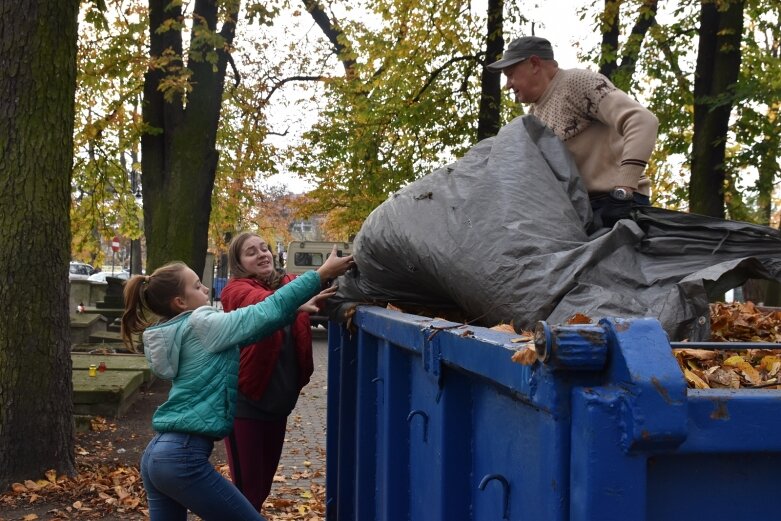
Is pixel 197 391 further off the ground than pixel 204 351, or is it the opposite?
pixel 204 351

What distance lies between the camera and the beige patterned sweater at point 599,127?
3.16 meters

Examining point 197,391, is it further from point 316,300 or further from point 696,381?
point 696,381

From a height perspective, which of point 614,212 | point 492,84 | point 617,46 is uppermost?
point 617,46

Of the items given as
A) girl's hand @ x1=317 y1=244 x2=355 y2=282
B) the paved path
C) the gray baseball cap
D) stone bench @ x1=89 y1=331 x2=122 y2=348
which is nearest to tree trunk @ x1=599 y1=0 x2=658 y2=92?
the paved path

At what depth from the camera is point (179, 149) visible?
11.4m

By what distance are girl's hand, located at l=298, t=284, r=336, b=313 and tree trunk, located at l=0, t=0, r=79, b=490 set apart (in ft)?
10.5

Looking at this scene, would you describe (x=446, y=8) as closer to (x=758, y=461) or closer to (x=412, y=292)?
(x=412, y=292)

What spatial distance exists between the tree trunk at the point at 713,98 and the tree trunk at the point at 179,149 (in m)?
5.94

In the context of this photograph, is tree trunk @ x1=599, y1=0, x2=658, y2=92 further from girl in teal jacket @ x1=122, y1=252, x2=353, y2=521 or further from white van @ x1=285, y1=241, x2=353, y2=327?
white van @ x1=285, y1=241, x2=353, y2=327

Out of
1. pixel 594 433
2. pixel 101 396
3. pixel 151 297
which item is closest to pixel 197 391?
pixel 151 297

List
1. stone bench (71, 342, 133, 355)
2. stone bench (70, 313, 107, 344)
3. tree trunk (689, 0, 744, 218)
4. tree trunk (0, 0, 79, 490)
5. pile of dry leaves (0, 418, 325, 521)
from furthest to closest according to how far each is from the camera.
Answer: stone bench (70, 313, 107, 344)
stone bench (71, 342, 133, 355)
tree trunk (689, 0, 744, 218)
tree trunk (0, 0, 79, 490)
pile of dry leaves (0, 418, 325, 521)

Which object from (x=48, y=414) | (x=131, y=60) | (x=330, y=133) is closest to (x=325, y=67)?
(x=330, y=133)

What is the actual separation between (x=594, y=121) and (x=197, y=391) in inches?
71.8

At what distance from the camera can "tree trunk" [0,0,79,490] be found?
20.7 feet
